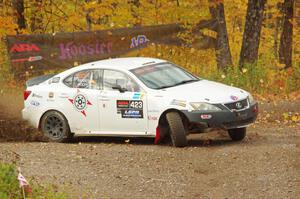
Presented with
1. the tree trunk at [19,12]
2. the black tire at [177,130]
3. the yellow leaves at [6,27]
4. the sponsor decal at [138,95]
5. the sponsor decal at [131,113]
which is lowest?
the black tire at [177,130]

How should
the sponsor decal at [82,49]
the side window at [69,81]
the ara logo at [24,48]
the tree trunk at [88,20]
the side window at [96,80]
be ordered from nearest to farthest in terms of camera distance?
the side window at [96,80] < the side window at [69,81] < the ara logo at [24,48] < the sponsor decal at [82,49] < the tree trunk at [88,20]

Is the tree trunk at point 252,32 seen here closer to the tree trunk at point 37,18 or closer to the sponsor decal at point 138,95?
the sponsor decal at point 138,95

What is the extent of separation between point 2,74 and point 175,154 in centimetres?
1198

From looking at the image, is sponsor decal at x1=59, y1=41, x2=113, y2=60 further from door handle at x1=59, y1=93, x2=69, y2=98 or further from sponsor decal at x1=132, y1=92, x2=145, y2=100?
sponsor decal at x1=132, y1=92, x2=145, y2=100

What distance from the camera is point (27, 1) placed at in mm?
25203

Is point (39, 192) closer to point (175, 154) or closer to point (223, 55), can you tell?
point (175, 154)

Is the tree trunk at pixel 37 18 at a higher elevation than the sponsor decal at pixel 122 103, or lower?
higher

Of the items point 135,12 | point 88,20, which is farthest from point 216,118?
point 88,20

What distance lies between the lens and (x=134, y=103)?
11805 mm

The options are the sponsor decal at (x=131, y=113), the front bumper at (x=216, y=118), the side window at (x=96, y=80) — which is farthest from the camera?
the side window at (x=96, y=80)

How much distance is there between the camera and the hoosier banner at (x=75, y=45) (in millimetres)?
20531

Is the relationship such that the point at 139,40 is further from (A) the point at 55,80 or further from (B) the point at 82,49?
(A) the point at 55,80

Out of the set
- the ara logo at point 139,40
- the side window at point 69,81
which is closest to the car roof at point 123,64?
the side window at point 69,81

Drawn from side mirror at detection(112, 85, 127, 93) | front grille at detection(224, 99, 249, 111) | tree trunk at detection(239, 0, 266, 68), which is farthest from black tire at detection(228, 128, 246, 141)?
tree trunk at detection(239, 0, 266, 68)
